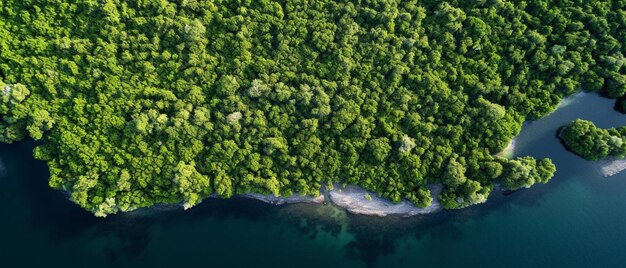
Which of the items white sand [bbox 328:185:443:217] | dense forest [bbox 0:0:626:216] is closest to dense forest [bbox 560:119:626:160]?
dense forest [bbox 0:0:626:216]

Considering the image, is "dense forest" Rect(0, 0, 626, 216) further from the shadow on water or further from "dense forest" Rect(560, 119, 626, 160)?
"dense forest" Rect(560, 119, 626, 160)

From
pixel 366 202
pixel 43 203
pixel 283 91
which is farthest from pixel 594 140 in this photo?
pixel 43 203

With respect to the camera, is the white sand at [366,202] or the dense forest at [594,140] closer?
the white sand at [366,202]

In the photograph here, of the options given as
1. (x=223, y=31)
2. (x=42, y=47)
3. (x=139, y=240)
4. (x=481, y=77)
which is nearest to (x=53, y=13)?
(x=42, y=47)

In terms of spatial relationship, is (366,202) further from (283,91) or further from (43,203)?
(43,203)

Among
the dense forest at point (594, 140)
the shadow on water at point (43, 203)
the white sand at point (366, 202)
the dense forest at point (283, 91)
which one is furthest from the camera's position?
the dense forest at point (594, 140)

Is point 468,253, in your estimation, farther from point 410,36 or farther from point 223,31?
point 223,31

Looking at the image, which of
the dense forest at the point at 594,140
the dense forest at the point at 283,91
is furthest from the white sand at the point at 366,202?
the dense forest at the point at 594,140

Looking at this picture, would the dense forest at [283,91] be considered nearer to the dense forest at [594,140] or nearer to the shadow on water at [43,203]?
the shadow on water at [43,203]

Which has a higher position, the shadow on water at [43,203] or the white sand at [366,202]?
the white sand at [366,202]
